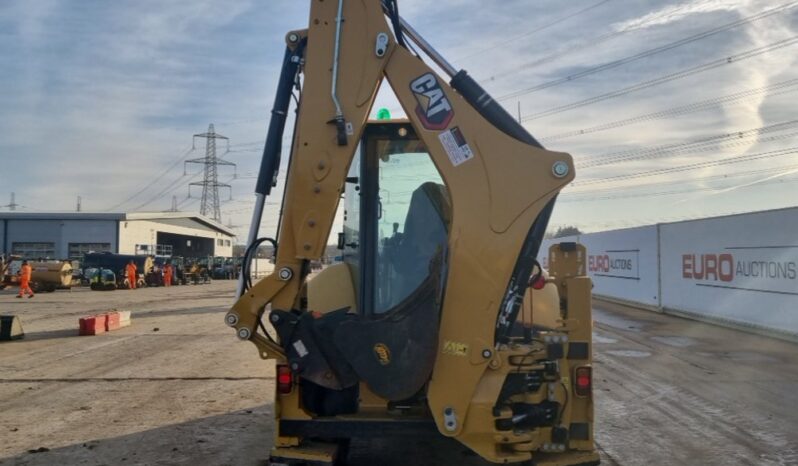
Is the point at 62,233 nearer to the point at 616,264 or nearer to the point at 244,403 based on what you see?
the point at 616,264

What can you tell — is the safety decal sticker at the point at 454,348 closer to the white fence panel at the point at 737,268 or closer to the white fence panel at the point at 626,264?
the white fence panel at the point at 737,268

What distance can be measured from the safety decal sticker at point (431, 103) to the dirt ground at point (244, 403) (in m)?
3.03

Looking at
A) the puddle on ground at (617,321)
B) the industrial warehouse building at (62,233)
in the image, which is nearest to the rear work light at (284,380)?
the puddle on ground at (617,321)

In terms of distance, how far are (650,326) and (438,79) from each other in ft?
44.4

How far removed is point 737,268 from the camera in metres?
14.4

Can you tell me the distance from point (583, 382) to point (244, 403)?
15.4 feet

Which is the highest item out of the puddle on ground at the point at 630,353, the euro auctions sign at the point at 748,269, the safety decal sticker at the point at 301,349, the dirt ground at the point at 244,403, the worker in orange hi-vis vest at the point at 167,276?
Result: the euro auctions sign at the point at 748,269

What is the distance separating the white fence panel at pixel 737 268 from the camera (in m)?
12.7

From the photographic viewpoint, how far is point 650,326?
51.1 feet

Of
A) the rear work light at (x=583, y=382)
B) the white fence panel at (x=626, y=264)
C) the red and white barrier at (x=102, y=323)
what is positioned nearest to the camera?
the rear work light at (x=583, y=382)

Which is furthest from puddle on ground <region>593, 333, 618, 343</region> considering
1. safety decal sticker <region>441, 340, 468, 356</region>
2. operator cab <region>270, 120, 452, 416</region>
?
safety decal sticker <region>441, 340, 468, 356</region>

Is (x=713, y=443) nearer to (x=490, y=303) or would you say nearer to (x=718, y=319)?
(x=490, y=303)

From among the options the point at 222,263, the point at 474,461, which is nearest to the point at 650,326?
the point at 474,461

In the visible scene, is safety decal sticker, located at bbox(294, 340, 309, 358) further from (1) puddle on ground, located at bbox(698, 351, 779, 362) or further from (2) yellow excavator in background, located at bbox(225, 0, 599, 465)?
(1) puddle on ground, located at bbox(698, 351, 779, 362)
